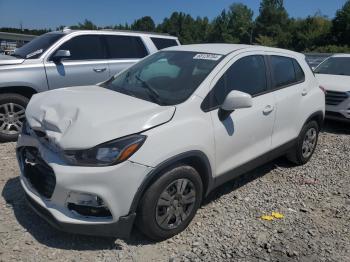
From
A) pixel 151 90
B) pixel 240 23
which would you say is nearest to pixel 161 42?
pixel 151 90

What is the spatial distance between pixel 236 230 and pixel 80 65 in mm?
4138

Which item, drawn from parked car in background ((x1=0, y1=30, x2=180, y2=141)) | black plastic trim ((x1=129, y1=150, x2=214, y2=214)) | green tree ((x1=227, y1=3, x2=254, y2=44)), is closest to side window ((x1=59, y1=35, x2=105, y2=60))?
parked car in background ((x1=0, y1=30, x2=180, y2=141))

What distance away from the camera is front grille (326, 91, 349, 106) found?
7824mm

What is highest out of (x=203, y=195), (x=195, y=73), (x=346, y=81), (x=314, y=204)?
(x=195, y=73)

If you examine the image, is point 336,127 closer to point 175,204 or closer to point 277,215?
point 277,215

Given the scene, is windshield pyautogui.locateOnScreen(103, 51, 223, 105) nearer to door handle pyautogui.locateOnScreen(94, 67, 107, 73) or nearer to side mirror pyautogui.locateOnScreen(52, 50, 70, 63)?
side mirror pyautogui.locateOnScreen(52, 50, 70, 63)

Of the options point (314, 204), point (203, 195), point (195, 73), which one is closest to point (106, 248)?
point (203, 195)

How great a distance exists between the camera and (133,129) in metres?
3.16

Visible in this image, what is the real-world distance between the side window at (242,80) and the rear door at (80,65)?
3233mm

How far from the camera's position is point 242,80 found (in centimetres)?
420

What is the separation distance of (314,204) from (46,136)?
310cm

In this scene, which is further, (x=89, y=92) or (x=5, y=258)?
(x=89, y=92)

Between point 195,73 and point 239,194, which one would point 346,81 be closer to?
point 239,194

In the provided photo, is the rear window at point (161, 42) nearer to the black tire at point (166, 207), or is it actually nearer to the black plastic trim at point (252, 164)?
the black plastic trim at point (252, 164)
